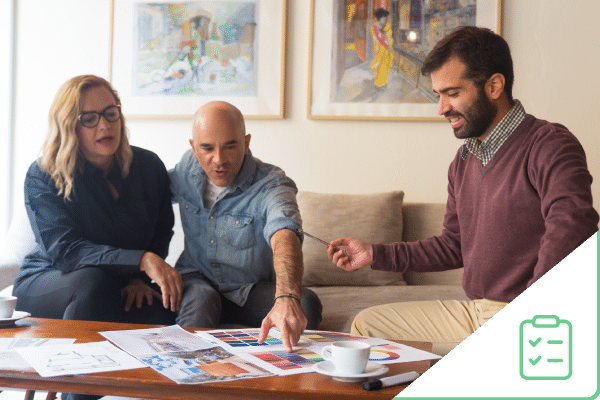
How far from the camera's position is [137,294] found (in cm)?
198

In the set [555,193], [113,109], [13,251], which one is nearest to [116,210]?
[113,109]

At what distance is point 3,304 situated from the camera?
154cm

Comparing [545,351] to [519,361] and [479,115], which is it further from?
[479,115]

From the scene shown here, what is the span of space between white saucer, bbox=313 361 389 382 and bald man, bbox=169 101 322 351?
80 cm

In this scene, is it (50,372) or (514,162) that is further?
(514,162)

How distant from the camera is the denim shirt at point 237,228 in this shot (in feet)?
6.86

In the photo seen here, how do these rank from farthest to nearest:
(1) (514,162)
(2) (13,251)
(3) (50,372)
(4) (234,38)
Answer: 1. (4) (234,38)
2. (2) (13,251)
3. (1) (514,162)
4. (3) (50,372)

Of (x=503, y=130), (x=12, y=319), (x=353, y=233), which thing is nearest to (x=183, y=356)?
(x=12, y=319)

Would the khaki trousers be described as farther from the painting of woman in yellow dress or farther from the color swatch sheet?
the painting of woman in yellow dress

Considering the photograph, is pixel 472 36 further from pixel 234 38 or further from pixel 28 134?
pixel 28 134

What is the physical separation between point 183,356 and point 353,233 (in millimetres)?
1621

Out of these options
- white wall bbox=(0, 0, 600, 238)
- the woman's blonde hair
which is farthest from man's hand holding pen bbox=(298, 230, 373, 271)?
white wall bbox=(0, 0, 600, 238)

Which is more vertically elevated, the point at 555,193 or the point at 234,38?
the point at 234,38

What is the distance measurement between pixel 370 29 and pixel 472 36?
4.61 feet
